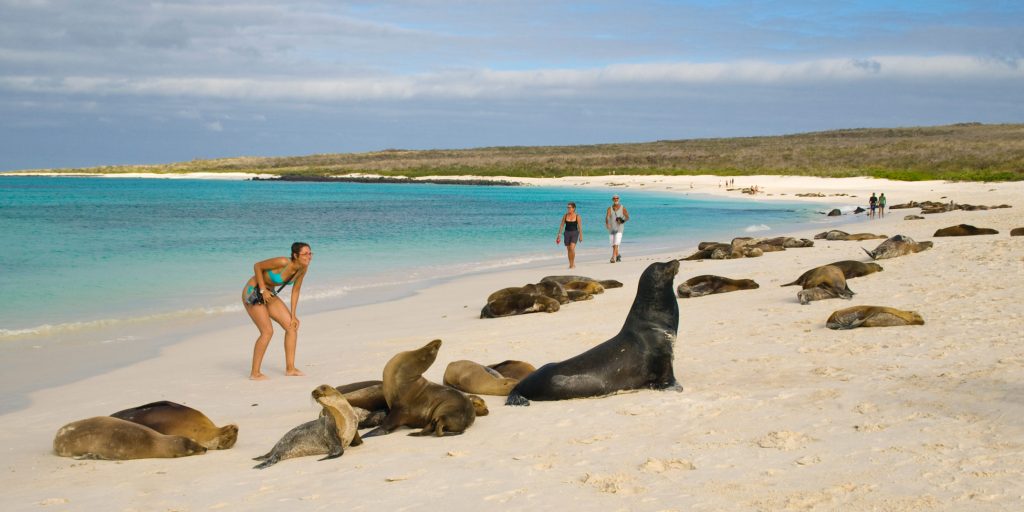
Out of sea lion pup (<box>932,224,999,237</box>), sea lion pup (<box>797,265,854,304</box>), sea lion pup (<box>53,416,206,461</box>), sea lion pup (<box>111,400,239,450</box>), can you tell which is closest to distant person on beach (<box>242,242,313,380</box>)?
sea lion pup (<box>111,400,239,450</box>)

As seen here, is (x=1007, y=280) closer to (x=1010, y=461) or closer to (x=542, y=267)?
(x=1010, y=461)

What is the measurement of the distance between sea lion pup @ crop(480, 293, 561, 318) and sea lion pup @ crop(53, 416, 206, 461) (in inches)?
253

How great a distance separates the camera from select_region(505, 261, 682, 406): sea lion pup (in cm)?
704

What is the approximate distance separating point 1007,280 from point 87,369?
424 inches

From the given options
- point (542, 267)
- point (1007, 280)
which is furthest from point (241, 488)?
point (542, 267)

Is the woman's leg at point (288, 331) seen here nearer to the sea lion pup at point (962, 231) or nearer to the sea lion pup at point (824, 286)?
the sea lion pup at point (824, 286)

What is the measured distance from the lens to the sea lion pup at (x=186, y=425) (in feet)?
20.5

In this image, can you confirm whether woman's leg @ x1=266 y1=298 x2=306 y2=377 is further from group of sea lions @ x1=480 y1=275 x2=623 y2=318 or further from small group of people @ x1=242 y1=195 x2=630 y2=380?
group of sea lions @ x1=480 y1=275 x2=623 y2=318

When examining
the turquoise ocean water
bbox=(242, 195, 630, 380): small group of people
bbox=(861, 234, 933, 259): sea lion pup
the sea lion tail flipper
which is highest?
bbox=(242, 195, 630, 380): small group of people

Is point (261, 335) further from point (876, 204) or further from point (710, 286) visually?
point (876, 204)

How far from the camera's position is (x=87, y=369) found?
384 inches

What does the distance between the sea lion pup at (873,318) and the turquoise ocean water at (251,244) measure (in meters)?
8.30

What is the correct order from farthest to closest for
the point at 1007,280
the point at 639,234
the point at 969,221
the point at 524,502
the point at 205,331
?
1. the point at 639,234
2. the point at 969,221
3. the point at 205,331
4. the point at 1007,280
5. the point at 524,502

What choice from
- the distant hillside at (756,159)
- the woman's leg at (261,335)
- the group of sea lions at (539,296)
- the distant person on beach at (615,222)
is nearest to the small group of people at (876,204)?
the distant person on beach at (615,222)
